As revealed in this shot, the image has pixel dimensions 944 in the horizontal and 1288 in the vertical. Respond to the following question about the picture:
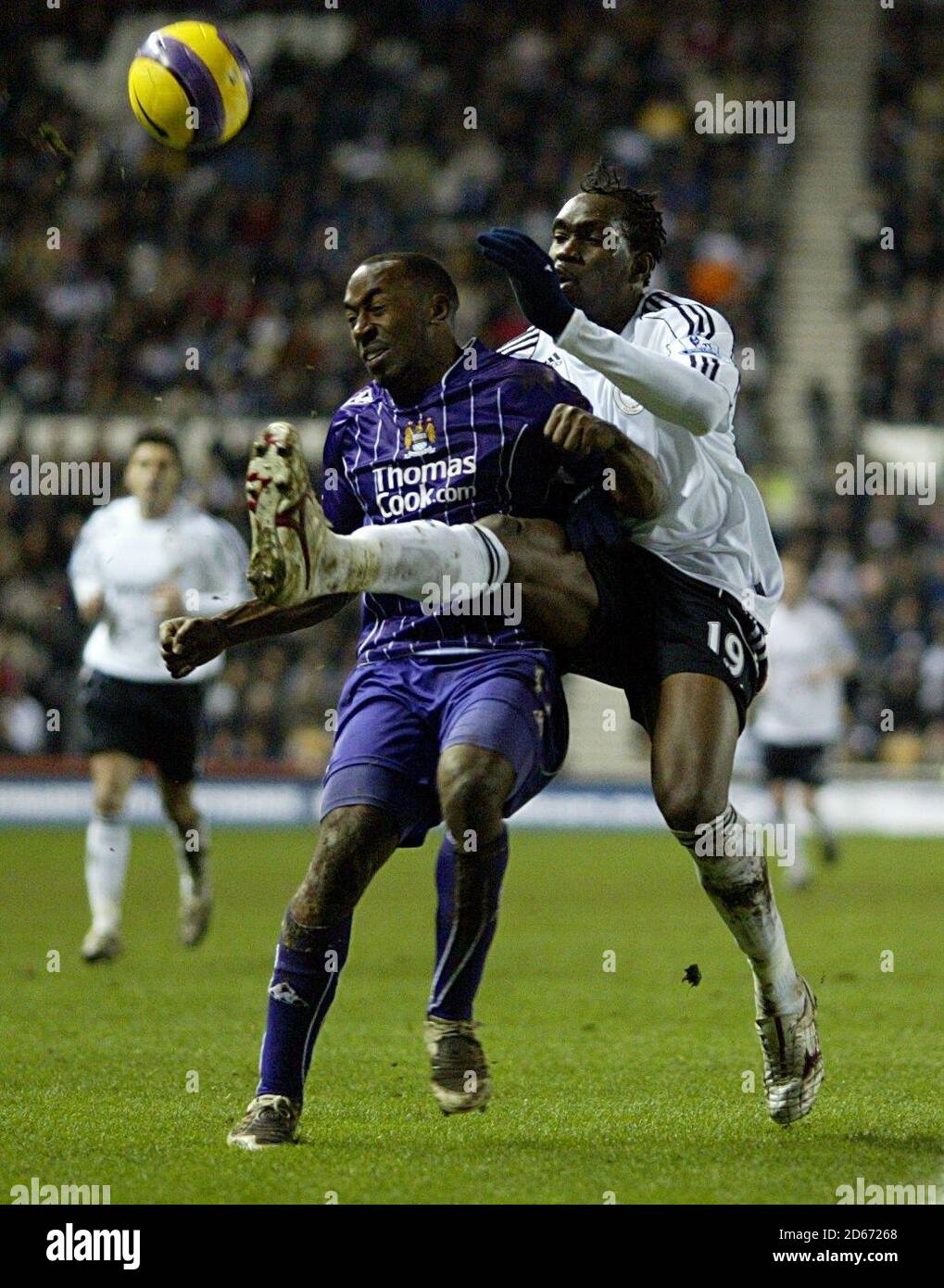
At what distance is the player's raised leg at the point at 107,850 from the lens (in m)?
9.77

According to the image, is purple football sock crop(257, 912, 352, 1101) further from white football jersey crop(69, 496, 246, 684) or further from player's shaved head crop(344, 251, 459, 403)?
white football jersey crop(69, 496, 246, 684)

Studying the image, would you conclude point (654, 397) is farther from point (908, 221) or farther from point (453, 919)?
point (908, 221)

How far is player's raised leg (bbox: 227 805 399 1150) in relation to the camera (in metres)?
5.24

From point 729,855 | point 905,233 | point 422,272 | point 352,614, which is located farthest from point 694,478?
point 905,233

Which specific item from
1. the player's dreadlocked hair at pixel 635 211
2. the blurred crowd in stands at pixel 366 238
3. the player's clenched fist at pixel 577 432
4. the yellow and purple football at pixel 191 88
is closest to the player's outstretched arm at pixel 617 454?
the player's clenched fist at pixel 577 432

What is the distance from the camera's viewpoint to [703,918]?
A: 12.0 metres

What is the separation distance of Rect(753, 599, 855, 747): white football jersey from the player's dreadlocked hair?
876cm

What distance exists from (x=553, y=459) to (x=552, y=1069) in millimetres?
2266

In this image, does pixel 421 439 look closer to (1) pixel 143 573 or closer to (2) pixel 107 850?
(2) pixel 107 850

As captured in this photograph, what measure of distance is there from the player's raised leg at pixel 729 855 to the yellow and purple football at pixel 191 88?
2.82 m

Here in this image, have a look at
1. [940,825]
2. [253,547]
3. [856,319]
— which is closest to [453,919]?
[253,547]

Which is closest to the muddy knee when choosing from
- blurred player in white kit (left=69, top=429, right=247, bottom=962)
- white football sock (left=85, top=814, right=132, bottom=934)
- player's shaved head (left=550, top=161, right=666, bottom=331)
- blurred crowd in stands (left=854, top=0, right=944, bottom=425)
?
player's shaved head (left=550, top=161, right=666, bottom=331)

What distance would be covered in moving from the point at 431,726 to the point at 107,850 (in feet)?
15.5

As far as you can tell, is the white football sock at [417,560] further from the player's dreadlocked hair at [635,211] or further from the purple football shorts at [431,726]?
the player's dreadlocked hair at [635,211]
